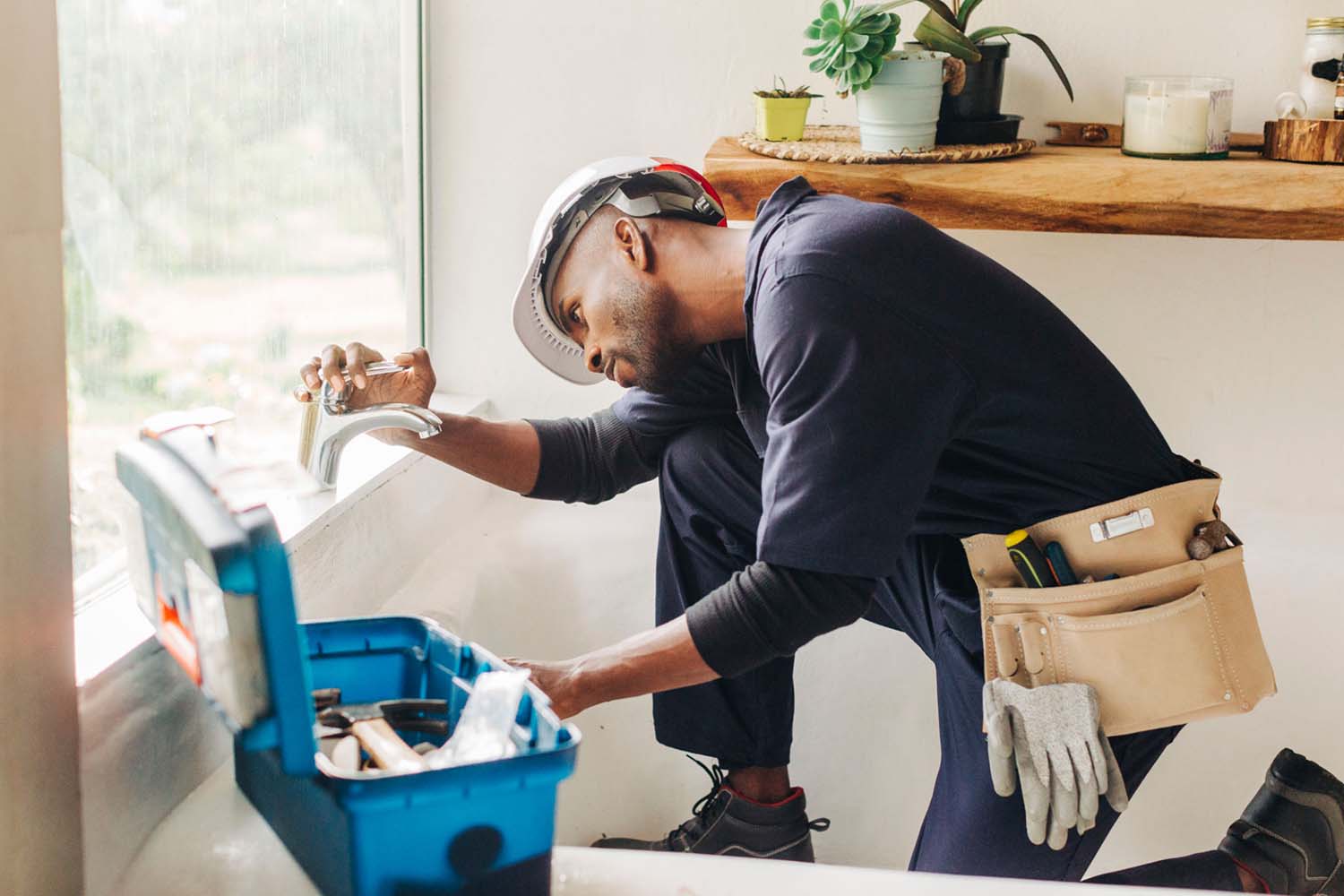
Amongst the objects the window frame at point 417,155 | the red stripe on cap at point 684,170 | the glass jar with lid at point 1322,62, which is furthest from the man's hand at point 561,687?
the glass jar with lid at point 1322,62

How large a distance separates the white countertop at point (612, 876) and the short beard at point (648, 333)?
1.87 feet

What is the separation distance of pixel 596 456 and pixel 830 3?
2.01 feet

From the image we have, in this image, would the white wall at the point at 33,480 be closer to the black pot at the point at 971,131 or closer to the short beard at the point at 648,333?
the short beard at the point at 648,333

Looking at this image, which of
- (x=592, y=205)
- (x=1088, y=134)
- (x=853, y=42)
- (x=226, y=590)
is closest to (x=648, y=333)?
(x=592, y=205)

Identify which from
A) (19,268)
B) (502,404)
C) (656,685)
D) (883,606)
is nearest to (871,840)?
(883,606)

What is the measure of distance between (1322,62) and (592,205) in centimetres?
98

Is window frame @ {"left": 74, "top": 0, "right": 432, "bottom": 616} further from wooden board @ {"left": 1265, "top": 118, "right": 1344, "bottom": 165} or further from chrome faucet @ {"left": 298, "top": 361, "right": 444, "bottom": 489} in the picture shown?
wooden board @ {"left": 1265, "top": 118, "right": 1344, "bottom": 165}

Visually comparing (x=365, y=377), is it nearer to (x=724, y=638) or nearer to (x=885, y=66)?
(x=724, y=638)

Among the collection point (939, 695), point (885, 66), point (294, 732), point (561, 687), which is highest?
point (885, 66)

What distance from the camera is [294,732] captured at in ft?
2.36

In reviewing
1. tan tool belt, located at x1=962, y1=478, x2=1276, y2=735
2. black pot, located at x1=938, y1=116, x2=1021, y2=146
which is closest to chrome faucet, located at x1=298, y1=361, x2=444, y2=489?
tan tool belt, located at x1=962, y1=478, x2=1276, y2=735

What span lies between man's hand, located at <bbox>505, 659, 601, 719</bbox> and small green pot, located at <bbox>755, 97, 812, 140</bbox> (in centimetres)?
87

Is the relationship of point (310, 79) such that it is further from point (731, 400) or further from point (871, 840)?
point (871, 840)

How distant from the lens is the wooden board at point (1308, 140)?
60.8 inches
